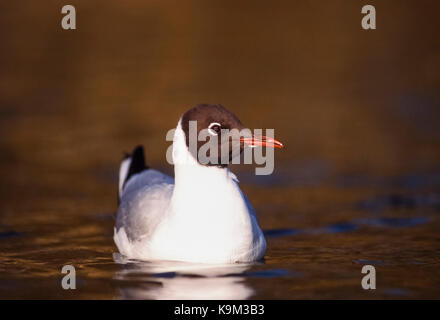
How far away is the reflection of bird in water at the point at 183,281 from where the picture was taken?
254 inches

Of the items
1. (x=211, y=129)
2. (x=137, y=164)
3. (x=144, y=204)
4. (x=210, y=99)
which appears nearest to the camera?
(x=211, y=129)

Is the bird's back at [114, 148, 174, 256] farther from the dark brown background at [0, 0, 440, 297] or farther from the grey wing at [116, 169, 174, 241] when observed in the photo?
A: the dark brown background at [0, 0, 440, 297]

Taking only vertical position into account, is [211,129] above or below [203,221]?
above

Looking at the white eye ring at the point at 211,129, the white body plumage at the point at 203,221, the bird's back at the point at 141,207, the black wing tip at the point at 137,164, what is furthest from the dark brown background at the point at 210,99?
the white eye ring at the point at 211,129

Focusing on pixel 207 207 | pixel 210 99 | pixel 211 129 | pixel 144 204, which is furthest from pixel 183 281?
pixel 210 99

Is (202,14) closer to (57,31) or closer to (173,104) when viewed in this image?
(57,31)

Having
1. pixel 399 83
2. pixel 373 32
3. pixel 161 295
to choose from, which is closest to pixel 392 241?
pixel 161 295

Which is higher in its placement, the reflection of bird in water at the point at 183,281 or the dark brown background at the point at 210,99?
the dark brown background at the point at 210,99

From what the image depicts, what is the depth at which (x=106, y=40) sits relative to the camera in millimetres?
23031

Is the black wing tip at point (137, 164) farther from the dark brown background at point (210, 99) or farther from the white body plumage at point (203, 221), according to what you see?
the white body plumage at point (203, 221)

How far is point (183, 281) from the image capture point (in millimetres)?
6734

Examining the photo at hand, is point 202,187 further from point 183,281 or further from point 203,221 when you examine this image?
point 183,281

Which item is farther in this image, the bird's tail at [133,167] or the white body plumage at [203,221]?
the bird's tail at [133,167]
